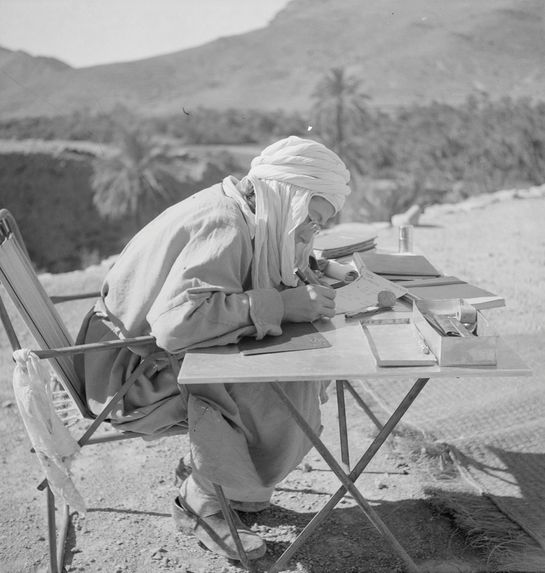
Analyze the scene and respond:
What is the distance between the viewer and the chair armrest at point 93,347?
7.08 ft

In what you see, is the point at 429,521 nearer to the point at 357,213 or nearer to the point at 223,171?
the point at 357,213

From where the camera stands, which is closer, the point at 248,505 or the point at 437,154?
the point at 248,505

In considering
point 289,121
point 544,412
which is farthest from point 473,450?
point 289,121

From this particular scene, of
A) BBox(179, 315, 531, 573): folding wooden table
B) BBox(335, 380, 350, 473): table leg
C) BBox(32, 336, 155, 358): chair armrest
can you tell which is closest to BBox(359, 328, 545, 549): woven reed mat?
BBox(335, 380, 350, 473): table leg

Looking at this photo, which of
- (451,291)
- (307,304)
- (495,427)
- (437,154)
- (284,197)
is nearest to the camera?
(307,304)

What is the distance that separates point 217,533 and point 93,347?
0.73 metres

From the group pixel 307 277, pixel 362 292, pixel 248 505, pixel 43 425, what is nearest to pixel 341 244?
pixel 307 277

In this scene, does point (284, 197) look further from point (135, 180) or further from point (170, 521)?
point (135, 180)

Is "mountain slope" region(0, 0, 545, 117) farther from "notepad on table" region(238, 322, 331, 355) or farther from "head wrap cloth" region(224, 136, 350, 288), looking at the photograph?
"notepad on table" region(238, 322, 331, 355)

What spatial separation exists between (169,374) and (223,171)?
25120 millimetres

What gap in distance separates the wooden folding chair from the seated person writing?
6cm

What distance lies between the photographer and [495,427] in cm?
317

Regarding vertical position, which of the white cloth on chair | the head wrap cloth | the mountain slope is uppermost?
the mountain slope

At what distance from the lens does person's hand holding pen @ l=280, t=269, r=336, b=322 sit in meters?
2.28
